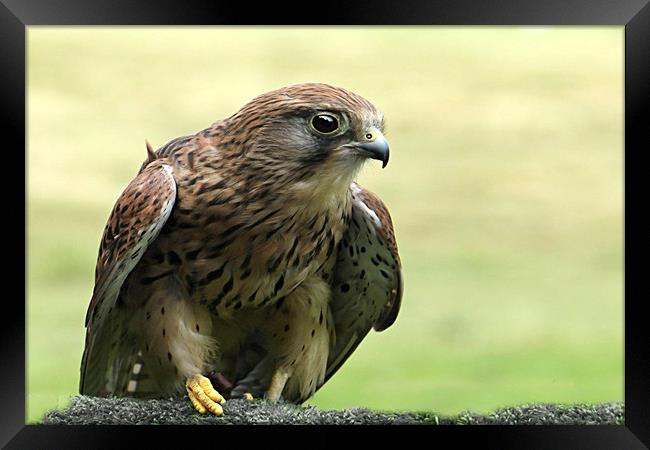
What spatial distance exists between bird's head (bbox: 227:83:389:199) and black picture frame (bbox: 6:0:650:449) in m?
0.25

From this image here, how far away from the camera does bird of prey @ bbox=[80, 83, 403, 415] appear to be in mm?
3342

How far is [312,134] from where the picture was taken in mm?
3305

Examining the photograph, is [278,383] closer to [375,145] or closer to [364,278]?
[364,278]

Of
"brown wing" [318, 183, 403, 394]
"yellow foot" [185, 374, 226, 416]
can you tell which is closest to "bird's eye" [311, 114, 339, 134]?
"brown wing" [318, 183, 403, 394]

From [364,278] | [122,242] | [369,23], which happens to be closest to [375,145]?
[369,23]

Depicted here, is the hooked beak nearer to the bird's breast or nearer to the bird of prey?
the bird of prey

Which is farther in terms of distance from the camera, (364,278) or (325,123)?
(364,278)

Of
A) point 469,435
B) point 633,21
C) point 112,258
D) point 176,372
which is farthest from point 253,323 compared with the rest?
point 633,21

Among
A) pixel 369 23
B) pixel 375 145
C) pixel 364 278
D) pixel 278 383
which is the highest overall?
pixel 369 23

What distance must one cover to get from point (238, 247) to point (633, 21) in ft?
4.68

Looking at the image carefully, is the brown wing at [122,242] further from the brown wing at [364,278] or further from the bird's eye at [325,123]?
the brown wing at [364,278]

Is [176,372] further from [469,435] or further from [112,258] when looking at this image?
[469,435]

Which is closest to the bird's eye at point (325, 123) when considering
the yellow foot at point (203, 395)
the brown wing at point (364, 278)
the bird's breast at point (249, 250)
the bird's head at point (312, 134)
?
the bird's head at point (312, 134)

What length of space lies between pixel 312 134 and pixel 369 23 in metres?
0.38
